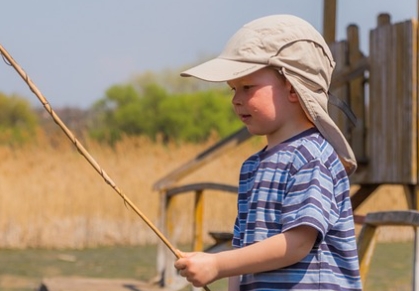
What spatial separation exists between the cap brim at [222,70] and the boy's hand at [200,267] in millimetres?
435

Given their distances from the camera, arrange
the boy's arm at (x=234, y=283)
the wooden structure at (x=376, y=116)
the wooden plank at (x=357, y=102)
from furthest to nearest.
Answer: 1. the wooden plank at (x=357, y=102)
2. the wooden structure at (x=376, y=116)
3. the boy's arm at (x=234, y=283)

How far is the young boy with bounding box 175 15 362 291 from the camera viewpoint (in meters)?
2.68

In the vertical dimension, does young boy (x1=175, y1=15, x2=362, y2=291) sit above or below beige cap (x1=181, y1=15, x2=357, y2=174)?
below

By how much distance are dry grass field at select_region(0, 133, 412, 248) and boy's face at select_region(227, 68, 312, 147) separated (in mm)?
11519

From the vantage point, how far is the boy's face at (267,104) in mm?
2826

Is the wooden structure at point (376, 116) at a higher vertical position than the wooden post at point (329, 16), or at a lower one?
lower

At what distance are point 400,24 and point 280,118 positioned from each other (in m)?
5.50

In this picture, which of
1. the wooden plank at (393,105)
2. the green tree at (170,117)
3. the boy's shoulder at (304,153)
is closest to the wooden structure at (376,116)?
the wooden plank at (393,105)

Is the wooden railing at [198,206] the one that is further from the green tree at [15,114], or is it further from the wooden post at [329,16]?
the green tree at [15,114]

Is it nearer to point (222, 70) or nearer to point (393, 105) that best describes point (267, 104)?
point (222, 70)

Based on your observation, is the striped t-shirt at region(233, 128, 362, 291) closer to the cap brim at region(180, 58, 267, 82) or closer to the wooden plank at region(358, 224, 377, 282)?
the cap brim at region(180, 58, 267, 82)

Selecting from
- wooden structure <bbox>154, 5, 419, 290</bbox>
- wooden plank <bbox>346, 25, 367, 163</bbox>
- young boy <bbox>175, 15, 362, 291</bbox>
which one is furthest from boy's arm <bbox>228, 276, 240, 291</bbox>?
wooden plank <bbox>346, 25, 367, 163</bbox>

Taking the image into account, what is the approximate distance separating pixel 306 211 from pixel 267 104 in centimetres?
32

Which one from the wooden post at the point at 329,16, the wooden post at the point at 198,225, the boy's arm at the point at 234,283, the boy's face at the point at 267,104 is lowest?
the wooden post at the point at 198,225
